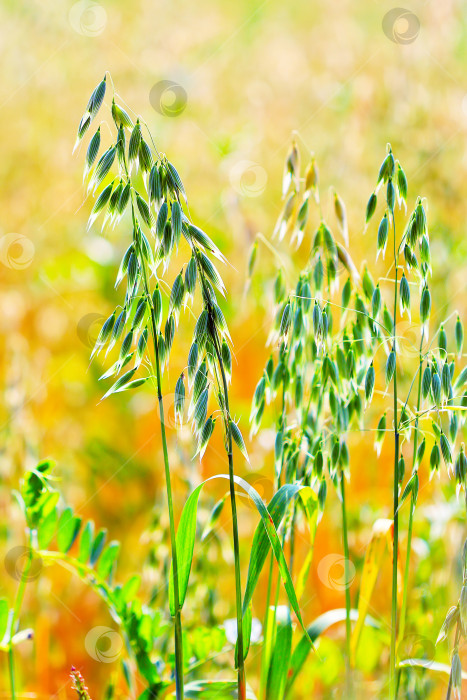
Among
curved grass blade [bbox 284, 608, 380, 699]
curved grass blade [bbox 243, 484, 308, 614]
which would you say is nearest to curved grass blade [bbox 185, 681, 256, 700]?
curved grass blade [bbox 284, 608, 380, 699]

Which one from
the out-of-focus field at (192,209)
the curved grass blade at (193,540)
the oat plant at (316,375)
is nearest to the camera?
the curved grass blade at (193,540)

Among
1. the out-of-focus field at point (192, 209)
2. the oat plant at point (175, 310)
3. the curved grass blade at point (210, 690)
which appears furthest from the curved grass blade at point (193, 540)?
the out-of-focus field at point (192, 209)

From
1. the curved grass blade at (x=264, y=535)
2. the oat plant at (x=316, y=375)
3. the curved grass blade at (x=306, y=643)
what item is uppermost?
the oat plant at (x=316, y=375)

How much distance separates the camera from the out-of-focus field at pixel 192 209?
3.45 ft

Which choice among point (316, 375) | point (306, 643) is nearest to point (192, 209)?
point (316, 375)

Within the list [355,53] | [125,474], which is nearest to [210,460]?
[125,474]

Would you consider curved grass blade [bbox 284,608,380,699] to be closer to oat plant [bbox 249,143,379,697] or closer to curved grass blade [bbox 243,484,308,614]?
oat plant [bbox 249,143,379,697]

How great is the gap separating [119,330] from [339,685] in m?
0.61

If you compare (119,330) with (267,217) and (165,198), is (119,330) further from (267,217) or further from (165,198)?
(267,217)

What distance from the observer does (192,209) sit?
154 cm

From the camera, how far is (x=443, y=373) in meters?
0.59

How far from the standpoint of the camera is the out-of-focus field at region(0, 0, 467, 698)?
3.45 ft

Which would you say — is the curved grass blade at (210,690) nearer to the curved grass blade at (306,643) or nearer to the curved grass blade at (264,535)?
the curved grass blade at (306,643)

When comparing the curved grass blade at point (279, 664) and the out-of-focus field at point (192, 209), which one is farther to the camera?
the out-of-focus field at point (192, 209)
